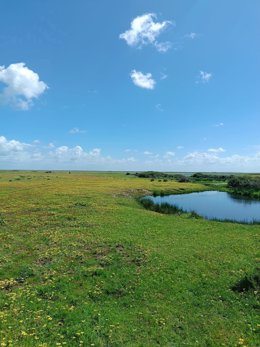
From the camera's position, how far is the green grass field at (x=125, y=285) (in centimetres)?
1174

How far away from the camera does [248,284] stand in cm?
1625

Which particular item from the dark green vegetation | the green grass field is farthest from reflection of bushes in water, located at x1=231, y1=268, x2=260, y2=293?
the dark green vegetation

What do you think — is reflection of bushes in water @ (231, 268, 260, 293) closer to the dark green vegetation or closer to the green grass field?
the green grass field

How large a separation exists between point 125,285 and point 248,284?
21.8 ft

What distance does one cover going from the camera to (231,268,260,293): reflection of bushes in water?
15.9 meters

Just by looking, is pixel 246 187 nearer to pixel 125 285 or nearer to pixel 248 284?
pixel 248 284

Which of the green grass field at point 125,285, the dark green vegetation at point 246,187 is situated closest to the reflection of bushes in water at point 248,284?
the green grass field at point 125,285

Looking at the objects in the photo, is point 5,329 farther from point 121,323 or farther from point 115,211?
point 115,211

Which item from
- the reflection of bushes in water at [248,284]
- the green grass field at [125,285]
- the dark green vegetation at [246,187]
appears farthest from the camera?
the dark green vegetation at [246,187]

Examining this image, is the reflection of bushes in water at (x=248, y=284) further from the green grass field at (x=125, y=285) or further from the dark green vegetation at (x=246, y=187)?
the dark green vegetation at (x=246, y=187)

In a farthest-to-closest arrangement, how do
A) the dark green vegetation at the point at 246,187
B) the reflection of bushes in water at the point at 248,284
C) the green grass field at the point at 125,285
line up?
the dark green vegetation at the point at 246,187, the reflection of bushes in water at the point at 248,284, the green grass field at the point at 125,285

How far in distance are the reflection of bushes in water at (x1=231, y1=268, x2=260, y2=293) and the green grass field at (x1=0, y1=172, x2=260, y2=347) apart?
0.99 feet

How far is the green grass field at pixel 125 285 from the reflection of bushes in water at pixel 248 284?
303 millimetres

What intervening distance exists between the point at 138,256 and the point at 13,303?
929cm
